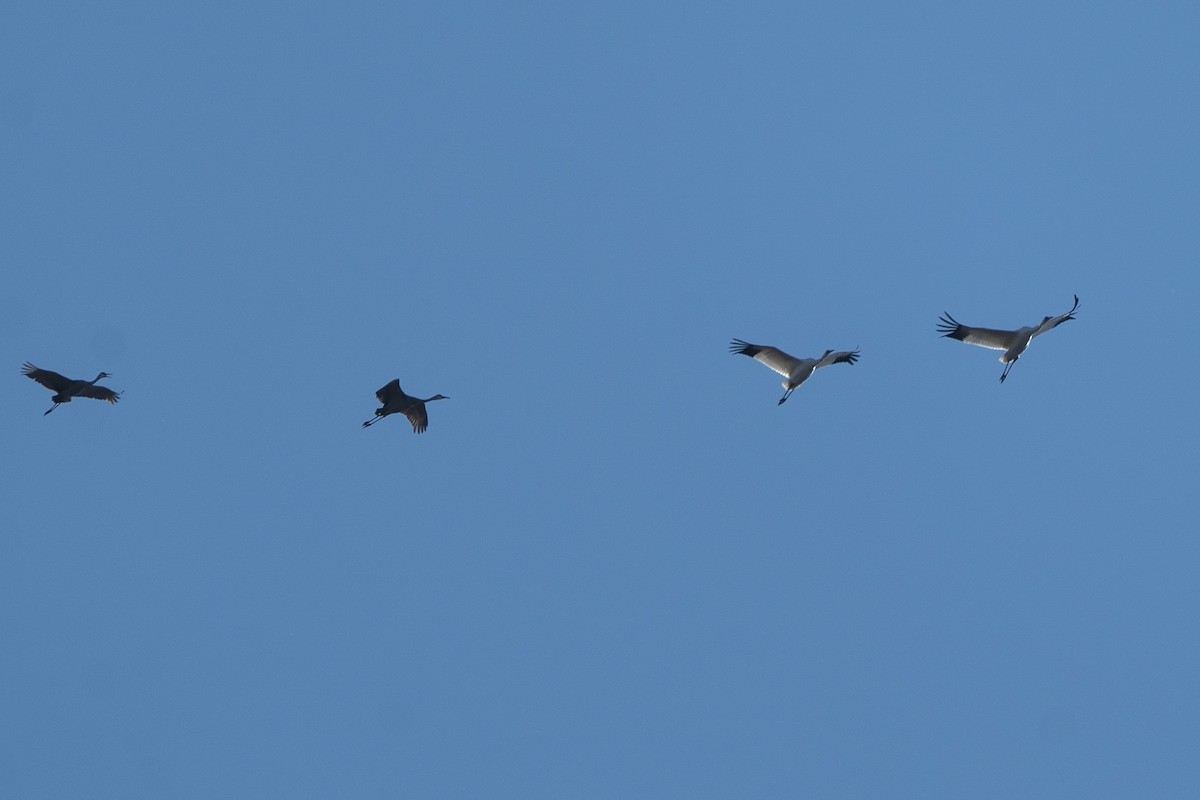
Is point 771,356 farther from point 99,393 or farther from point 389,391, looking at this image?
point 99,393

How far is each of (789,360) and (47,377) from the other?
55.6 feet

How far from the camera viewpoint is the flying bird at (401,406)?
3593 cm

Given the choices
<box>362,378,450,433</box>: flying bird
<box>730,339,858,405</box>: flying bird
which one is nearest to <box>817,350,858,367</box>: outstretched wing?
<box>730,339,858,405</box>: flying bird

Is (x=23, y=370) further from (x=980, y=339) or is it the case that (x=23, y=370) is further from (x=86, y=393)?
(x=980, y=339)

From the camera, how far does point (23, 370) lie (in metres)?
35.9

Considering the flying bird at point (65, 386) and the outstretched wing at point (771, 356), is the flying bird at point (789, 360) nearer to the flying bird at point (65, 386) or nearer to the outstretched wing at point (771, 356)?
the outstretched wing at point (771, 356)

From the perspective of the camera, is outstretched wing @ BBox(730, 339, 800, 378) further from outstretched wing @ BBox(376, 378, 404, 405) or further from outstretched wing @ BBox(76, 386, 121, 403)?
outstretched wing @ BBox(76, 386, 121, 403)

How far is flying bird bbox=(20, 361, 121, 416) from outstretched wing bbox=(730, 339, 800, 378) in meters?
14.6

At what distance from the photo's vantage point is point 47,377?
3584cm

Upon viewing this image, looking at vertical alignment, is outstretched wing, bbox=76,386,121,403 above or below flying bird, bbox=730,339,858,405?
above

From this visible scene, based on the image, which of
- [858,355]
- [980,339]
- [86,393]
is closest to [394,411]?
[86,393]

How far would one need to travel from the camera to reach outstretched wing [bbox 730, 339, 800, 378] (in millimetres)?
36094

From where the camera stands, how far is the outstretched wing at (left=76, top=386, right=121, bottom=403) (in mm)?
36562

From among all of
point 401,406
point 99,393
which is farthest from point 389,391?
point 99,393
